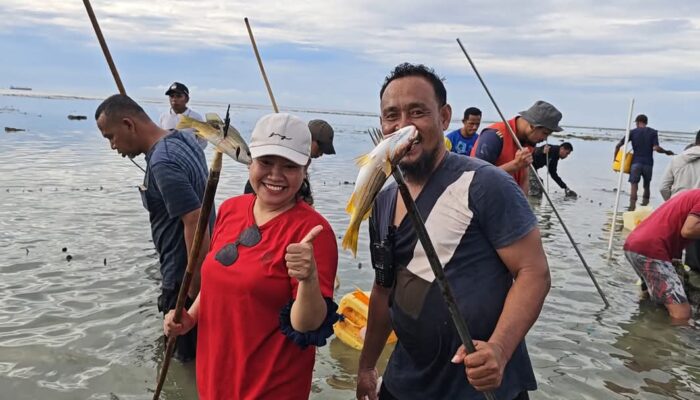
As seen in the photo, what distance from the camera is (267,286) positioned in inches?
87.0

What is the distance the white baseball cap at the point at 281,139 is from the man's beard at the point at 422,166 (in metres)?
0.43

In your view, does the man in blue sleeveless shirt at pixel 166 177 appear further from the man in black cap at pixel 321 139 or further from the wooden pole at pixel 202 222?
the man in black cap at pixel 321 139

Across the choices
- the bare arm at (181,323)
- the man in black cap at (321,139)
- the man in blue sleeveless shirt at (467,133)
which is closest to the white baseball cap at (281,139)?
the bare arm at (181,323)

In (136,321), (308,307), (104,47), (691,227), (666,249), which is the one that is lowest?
(136,321)

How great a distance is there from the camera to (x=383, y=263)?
7.82 ft

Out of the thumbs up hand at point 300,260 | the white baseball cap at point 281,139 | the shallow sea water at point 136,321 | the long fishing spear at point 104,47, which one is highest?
the long fishing spear at point 104,47

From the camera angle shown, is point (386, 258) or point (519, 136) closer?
point (386, 258)

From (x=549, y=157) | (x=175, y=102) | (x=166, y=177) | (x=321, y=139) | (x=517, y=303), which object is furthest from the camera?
(x=549, y=157)

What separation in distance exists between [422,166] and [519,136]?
14.1 feet

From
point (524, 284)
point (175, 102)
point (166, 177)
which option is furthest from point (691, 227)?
point (175, 102)

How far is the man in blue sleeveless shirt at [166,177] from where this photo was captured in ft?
11.0

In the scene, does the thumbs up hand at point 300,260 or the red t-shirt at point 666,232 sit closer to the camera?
the thumbs up hand at point 300,260

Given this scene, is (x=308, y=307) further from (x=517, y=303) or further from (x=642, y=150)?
(x=642, y=150)

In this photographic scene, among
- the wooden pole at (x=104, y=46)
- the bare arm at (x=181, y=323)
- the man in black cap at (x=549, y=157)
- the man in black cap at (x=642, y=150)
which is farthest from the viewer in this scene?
the man in black cap at (x=549, y=157)
